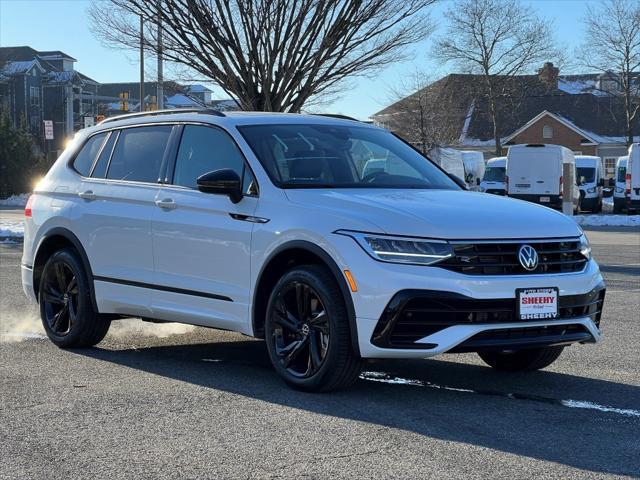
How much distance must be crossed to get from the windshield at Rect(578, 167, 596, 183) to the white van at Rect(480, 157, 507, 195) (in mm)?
3087

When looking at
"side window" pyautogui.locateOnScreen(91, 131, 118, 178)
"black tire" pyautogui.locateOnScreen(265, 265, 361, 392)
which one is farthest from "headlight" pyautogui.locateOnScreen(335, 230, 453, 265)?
"side window" pyautogui.locateOnScreen(91, 131, 118, 178)

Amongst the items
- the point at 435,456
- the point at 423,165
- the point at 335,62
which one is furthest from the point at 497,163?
the point at 435,456

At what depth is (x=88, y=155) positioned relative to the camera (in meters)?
8.67

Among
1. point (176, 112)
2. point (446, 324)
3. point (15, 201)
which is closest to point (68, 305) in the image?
point (176, 112)

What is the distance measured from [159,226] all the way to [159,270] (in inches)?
11.9

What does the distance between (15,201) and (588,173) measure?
80.3 ft

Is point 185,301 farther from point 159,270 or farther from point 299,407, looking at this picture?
point 299,407

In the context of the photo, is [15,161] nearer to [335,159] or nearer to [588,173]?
[588,173]

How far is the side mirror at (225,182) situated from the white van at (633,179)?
31.6 meters

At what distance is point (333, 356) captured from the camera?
20.4ft

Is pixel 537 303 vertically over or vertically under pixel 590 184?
over

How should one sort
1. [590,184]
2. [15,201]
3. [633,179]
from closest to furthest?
[633,179] < [590,184] < [15,201]

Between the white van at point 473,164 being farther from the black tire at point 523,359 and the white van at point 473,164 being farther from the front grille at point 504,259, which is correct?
the front grille at point 504,259

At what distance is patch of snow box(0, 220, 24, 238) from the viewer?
22.9 metres
